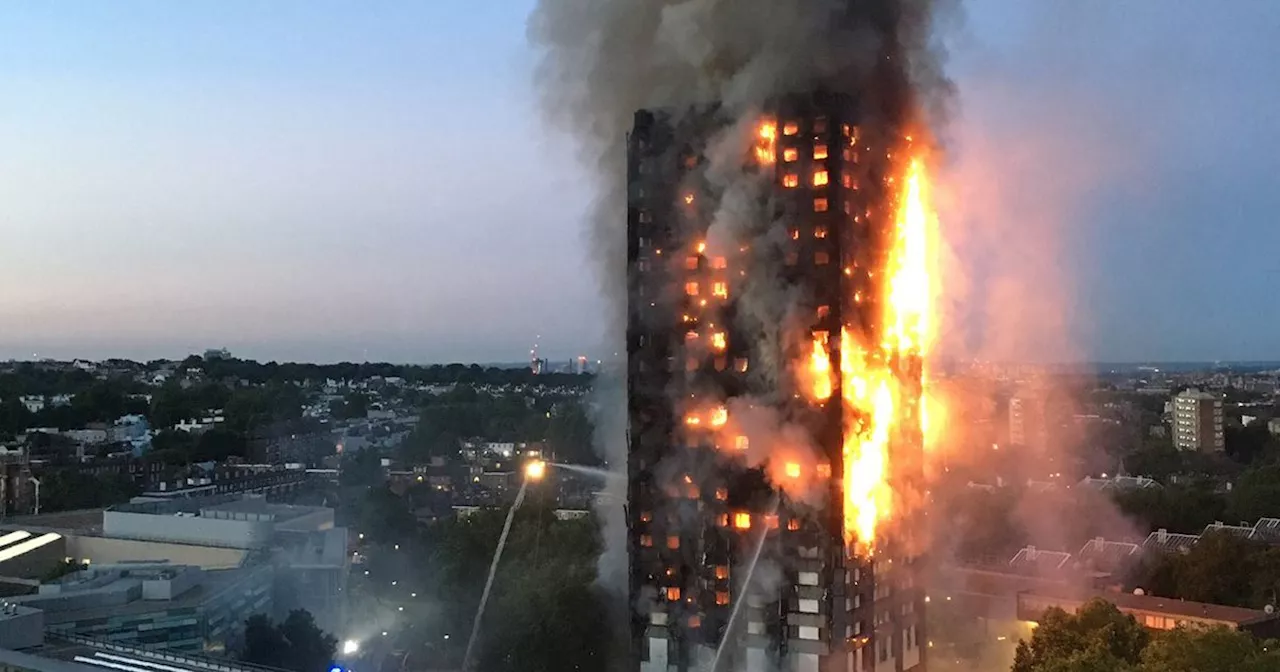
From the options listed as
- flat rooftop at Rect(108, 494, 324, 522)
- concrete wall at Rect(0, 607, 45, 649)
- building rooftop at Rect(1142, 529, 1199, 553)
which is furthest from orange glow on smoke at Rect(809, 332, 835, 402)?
building rooftop at Rect(1142, 529, 1199, 553)

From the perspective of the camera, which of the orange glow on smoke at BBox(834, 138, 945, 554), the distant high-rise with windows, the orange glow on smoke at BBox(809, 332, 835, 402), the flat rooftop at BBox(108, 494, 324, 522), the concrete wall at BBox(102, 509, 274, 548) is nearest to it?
the orange glow on smoke at BBox(809, 332, 835, 402)

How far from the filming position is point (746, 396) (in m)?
22.4

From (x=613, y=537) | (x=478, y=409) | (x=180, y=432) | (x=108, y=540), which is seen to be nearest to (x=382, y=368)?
(x=478, y=409)

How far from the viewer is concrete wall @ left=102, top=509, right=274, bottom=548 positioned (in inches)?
1421

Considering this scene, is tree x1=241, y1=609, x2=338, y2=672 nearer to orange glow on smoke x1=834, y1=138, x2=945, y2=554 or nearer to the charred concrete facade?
the charred concrete facade

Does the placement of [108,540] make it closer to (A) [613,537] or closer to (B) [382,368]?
(A) [613,537]

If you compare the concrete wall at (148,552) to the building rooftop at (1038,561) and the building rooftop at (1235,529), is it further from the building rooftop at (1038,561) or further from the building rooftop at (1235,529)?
the building rooftop at (1235,529)

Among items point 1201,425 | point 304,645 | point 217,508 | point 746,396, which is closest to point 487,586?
point 304,645

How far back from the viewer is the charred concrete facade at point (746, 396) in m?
21.7

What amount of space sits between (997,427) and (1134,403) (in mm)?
49145

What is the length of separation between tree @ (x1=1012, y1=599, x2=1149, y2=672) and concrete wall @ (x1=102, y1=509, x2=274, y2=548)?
23381mm

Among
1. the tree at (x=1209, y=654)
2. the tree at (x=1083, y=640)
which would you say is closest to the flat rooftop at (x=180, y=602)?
the tree at (x=1083, y=640)

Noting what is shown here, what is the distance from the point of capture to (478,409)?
97125 millimetres

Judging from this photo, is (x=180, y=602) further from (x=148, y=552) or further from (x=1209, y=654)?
(x=1209, y=654)
